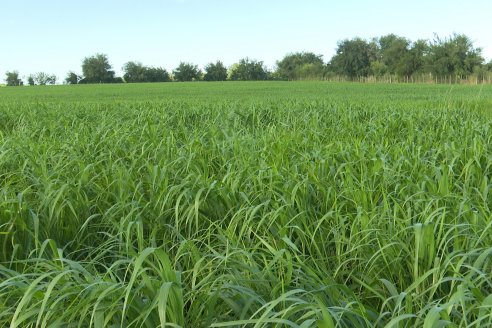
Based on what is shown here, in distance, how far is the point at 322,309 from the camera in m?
1.30

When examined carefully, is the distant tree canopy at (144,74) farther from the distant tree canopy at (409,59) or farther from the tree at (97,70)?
the distant tree canopy at (409,59)

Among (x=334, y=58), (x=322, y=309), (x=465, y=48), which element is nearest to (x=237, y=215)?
(x=322, y=309)

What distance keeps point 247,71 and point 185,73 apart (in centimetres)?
1213

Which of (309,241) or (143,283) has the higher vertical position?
(143,283)

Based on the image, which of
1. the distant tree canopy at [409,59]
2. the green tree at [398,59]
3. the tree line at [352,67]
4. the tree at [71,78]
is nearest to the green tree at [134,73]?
the tree line at [352,67]

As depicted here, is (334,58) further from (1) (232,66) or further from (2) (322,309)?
(2) (322,309)

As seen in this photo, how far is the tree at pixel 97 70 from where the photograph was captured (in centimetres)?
8719

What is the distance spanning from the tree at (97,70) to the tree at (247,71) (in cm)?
2279

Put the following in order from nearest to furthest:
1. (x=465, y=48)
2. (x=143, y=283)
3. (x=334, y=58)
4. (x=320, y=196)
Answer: (x=143, y=283), (x=320, y=196), (x=465, y=48), (x=334, y=58)

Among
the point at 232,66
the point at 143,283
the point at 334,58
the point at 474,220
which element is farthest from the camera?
the point at 232,66

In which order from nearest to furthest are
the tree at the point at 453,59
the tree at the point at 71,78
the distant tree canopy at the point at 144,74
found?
the tree at the point at 453,59 < the distant tree canopy at the point at 144,74 < the tree at the point at 71,78

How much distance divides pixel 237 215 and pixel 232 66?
9436 cm

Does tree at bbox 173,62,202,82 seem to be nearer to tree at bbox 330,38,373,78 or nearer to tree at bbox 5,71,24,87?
tree at bbox 330,38,373,78

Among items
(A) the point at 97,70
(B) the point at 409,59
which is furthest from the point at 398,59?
(A) the point at 97,70
